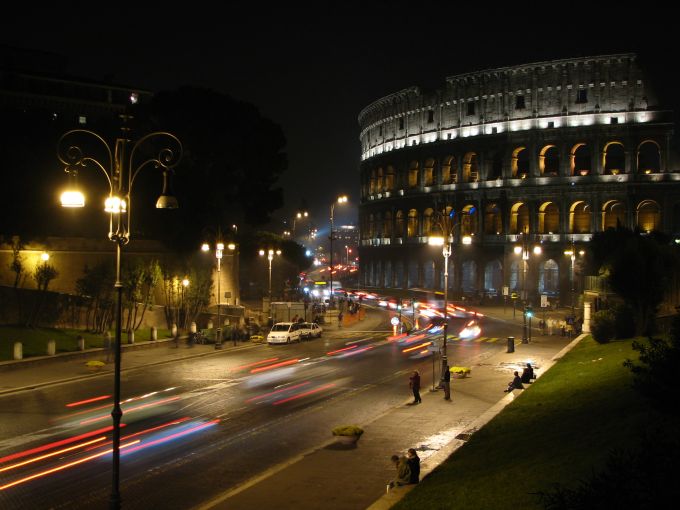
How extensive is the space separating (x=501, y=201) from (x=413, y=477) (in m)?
68.7

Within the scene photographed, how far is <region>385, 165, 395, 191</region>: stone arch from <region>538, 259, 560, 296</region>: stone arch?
2709 cm

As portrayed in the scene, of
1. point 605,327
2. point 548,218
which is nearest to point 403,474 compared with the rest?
point 605,327

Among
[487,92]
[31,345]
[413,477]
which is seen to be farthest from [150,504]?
[487,92]

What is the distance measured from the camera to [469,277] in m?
85.4

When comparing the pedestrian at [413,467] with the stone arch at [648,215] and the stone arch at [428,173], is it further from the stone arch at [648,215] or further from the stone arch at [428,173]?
the stone arch at [428,173]

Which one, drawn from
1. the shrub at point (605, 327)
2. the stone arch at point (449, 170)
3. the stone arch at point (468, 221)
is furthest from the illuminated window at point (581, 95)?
the shrub at point (605, 327)

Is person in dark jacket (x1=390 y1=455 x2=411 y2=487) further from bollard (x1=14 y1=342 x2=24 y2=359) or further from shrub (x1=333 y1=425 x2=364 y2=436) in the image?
bollard (x1=14 y1=342 x2=24 y2=359)

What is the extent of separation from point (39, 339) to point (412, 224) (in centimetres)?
6430

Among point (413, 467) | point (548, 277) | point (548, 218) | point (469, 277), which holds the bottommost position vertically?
point (413, 467)

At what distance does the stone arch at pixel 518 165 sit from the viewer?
262ft

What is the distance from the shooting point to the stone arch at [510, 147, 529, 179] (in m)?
80.0

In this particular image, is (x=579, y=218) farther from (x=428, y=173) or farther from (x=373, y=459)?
(x=373, y=459)

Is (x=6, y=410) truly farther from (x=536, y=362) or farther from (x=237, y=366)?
(x=536, y=362)

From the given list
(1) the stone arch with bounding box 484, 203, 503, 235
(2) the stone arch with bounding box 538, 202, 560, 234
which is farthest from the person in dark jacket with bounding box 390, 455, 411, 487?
(1) the stone arch with bounding box 484, 203, 503, 235
